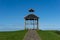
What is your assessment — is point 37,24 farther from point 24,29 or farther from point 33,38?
point 33,38

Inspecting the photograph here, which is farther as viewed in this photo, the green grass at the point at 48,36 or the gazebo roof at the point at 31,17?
the gazebo roof at the point at 31,17

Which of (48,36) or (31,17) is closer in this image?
(48,36)

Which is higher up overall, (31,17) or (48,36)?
(31,17)

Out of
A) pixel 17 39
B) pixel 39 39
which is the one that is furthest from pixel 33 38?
pixel 17 39

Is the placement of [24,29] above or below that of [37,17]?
below

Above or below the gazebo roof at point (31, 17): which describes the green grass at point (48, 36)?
below

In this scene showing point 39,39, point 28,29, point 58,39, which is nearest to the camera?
point 39,39

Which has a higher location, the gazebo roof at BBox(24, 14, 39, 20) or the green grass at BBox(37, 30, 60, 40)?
the gazebo roof at BBox(24, 14, 39, 20)

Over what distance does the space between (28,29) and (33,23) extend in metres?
1.85

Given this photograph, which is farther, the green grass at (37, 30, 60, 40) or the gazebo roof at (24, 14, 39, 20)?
the gazebo roof at (24, 14, 39, 20)

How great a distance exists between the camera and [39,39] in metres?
24.2

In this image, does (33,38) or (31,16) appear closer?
(33,38)

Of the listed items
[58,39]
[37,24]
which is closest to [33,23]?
[37,24]

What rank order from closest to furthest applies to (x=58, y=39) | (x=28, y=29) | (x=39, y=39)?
(x=39, y=39)
(x=58, y=39)
(x=28, y=29)
